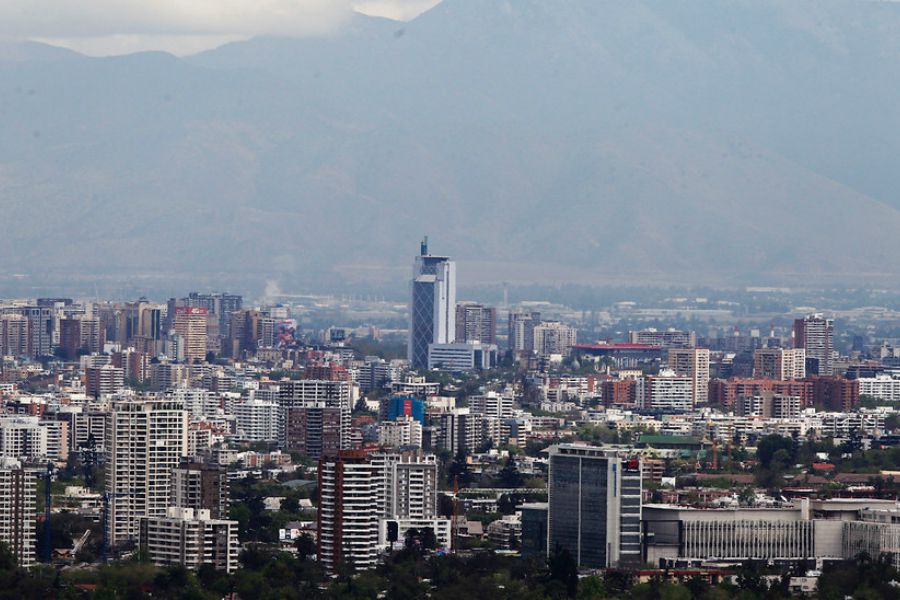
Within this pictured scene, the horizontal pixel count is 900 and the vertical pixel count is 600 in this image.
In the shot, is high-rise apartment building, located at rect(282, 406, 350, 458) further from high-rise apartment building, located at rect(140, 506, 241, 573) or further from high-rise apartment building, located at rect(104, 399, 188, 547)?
high-rise apartment building, located at rect(140, 506, 241, 573)

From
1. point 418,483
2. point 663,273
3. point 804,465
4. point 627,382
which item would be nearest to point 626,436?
point 804,465

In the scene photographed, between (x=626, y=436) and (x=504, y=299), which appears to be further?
(x=504, y=299)

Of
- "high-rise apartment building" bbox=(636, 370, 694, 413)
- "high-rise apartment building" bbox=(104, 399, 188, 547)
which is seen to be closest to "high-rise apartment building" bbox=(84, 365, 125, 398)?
"high-rise apartment building" bbox=(636, 370, 694, 413)

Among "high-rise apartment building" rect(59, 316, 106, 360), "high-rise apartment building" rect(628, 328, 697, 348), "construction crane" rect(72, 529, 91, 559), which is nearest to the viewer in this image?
"construction crane" rect(72, 529, 91, 559)

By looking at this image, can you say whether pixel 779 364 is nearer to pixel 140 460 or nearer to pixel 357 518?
pixel 140 460

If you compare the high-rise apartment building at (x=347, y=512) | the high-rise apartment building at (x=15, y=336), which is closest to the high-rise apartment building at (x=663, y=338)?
the high-rise apartment building at (x=15, y=336)

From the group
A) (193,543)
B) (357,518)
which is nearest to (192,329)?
(357,518)

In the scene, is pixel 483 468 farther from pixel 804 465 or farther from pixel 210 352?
pixel 210 352
